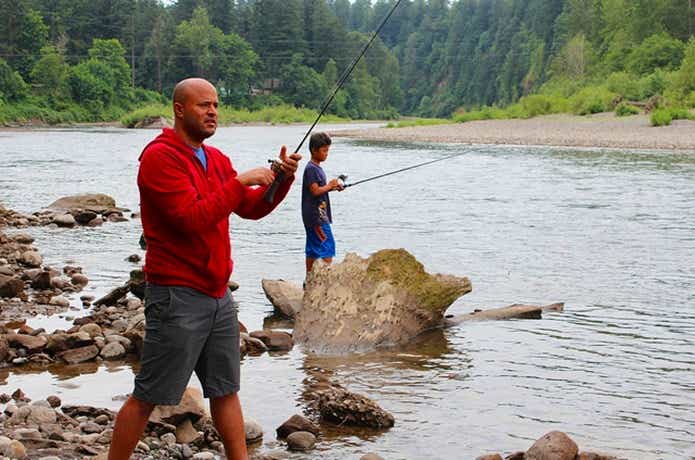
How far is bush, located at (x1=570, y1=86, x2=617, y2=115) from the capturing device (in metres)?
49.7

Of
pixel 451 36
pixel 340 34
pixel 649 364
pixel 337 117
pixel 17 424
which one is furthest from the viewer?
pixel 451 36

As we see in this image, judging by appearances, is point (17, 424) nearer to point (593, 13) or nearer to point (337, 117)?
point (593, 13)

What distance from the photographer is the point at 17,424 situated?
17.5 feet

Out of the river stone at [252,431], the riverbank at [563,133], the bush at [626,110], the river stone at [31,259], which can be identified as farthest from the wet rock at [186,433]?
the bush at [626,110]

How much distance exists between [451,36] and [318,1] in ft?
161

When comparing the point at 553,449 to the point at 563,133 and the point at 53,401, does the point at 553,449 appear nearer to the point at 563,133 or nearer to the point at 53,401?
the point at 53,401

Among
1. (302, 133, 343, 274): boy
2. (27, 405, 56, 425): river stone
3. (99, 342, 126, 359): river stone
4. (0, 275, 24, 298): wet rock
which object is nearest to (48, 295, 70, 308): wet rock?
(0, 275, 24, 298): wet rock

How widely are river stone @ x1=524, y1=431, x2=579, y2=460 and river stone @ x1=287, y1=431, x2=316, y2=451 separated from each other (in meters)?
1.12

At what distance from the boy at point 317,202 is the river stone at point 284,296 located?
2.14 feet

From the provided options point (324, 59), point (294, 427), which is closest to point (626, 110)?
point (294, 427)

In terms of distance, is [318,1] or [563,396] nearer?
[563,396]

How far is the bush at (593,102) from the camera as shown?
163ft

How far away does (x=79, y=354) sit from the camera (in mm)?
7113

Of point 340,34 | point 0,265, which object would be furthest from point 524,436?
point 340,34
